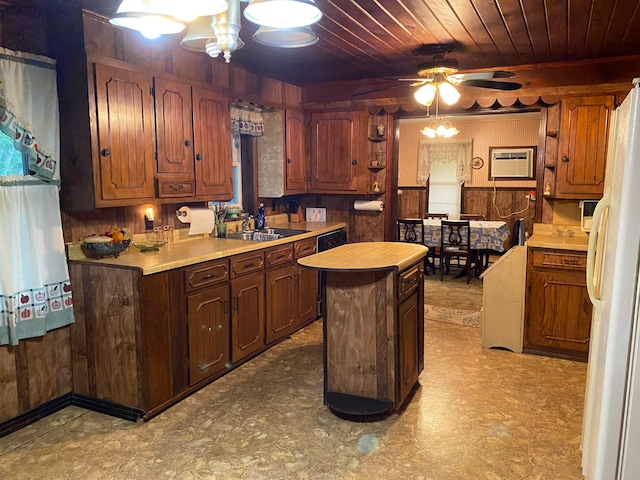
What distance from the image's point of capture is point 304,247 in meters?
4.38

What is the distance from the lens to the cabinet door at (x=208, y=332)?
10.3 feet

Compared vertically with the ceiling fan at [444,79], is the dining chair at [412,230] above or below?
below

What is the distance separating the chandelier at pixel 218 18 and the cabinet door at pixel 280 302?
7.41ft

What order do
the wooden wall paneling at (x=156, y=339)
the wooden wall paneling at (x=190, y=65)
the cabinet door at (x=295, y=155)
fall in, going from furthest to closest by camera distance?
the cabinet door at (x=295, y=155)
the wooden wall paneling at (x=190, y=65)
the wooden wall paneling at (x=156, y=339)

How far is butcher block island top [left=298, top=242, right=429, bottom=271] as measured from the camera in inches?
106

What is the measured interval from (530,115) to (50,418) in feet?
26.6

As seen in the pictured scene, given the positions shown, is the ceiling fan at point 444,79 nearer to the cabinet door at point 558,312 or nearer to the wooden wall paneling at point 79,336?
the cabinet door at point 558,312

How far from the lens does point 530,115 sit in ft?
27.1

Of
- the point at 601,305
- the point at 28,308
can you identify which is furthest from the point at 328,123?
the point at 601,305

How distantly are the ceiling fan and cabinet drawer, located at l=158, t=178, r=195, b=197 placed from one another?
69.1 inches

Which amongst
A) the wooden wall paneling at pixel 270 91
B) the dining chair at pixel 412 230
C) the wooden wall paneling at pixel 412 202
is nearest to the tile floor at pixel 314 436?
the wooden wall paneling at pixel 270 91

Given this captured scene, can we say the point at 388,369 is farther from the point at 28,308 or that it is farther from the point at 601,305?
the point at 28,308

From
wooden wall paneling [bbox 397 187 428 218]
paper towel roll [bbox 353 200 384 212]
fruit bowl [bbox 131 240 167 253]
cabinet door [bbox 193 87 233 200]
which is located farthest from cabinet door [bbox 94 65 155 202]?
wooden wall paneling [bbox 397 187 428 218]

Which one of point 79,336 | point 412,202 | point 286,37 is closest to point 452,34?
point 286,37
